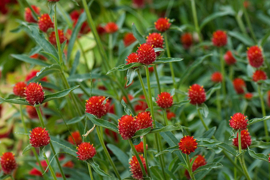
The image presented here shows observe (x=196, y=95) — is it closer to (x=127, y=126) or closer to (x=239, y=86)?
(x=127, y=126)

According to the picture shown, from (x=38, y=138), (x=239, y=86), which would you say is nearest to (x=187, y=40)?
(x=239, y=86)

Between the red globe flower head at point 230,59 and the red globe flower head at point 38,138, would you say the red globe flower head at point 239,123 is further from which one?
the red globe flower head at point 230,59

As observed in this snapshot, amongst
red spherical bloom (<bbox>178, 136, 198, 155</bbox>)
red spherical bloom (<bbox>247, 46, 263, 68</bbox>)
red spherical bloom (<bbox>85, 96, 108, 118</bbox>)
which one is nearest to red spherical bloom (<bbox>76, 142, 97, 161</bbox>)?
red spherical bloom (<bbox>85, 96, 108, 118</bbox>)

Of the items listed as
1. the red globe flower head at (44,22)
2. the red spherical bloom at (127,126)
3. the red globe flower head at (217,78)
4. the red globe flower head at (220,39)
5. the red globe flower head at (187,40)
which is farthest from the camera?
the red globe flower head at (187,40)

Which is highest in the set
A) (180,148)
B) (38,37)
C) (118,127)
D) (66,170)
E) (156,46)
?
(38,37)

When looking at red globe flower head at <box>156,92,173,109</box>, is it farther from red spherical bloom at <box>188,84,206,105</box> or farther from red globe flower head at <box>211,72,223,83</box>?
red globe flower head at <box>211,72,223,83</box>

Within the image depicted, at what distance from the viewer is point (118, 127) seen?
2.73ft

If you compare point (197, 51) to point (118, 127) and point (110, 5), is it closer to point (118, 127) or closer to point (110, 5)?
point (110, 5)

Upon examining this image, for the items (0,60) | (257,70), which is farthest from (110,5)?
(257,70)

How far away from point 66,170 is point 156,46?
2.07ft

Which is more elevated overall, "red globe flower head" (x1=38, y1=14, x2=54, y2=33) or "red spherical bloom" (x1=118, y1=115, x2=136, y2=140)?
"red globe flower head" (x1=38, y1=14, x2=54, y2=33)

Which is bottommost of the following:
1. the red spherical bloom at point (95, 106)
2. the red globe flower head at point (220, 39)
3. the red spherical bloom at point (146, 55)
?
the red spherical bloom at point (95, 106)

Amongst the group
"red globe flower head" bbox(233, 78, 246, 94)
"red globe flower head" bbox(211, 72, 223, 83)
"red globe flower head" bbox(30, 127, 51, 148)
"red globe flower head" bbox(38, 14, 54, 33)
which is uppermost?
"red globe flower head" bbox(38, 14, 54, 33)

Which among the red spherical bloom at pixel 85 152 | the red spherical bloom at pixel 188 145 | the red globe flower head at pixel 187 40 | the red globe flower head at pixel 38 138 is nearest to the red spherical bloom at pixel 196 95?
the red spherical bloom at pixel 188 145
